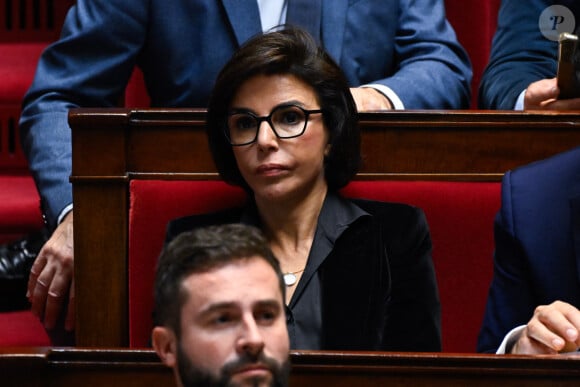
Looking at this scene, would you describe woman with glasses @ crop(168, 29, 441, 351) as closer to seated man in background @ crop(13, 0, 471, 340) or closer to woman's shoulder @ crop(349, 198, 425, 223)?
woman's shoulder @ crop(349, 198, 425, 223)

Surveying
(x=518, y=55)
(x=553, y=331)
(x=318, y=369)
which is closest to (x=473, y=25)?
(x=518, y=55)

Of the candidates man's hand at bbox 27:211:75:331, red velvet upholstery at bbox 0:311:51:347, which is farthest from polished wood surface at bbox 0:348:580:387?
red velvet upholstery at bbox 0:311:51:347

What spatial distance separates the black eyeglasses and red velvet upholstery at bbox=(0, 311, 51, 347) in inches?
11.2

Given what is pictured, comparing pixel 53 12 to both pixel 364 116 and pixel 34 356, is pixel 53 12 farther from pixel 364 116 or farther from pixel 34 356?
pixel 34 356

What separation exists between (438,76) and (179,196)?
0.81 feet

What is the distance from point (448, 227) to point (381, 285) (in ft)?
0.28

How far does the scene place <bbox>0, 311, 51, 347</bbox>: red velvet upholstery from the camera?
38.7 inches

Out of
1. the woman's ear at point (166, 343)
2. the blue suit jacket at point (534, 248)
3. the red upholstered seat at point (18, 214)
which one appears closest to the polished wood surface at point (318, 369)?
the woman's ear at point (166, 343)

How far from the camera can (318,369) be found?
1.86ft

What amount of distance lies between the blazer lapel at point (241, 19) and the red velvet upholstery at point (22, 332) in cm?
29

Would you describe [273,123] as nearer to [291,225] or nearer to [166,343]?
[291,225]

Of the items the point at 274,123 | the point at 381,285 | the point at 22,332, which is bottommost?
the point at 22,332

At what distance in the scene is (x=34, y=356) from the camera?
56 cm

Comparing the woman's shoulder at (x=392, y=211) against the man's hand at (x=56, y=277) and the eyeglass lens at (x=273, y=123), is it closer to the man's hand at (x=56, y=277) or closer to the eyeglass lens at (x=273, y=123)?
the eyeglass lens at (x=273, y=123)
